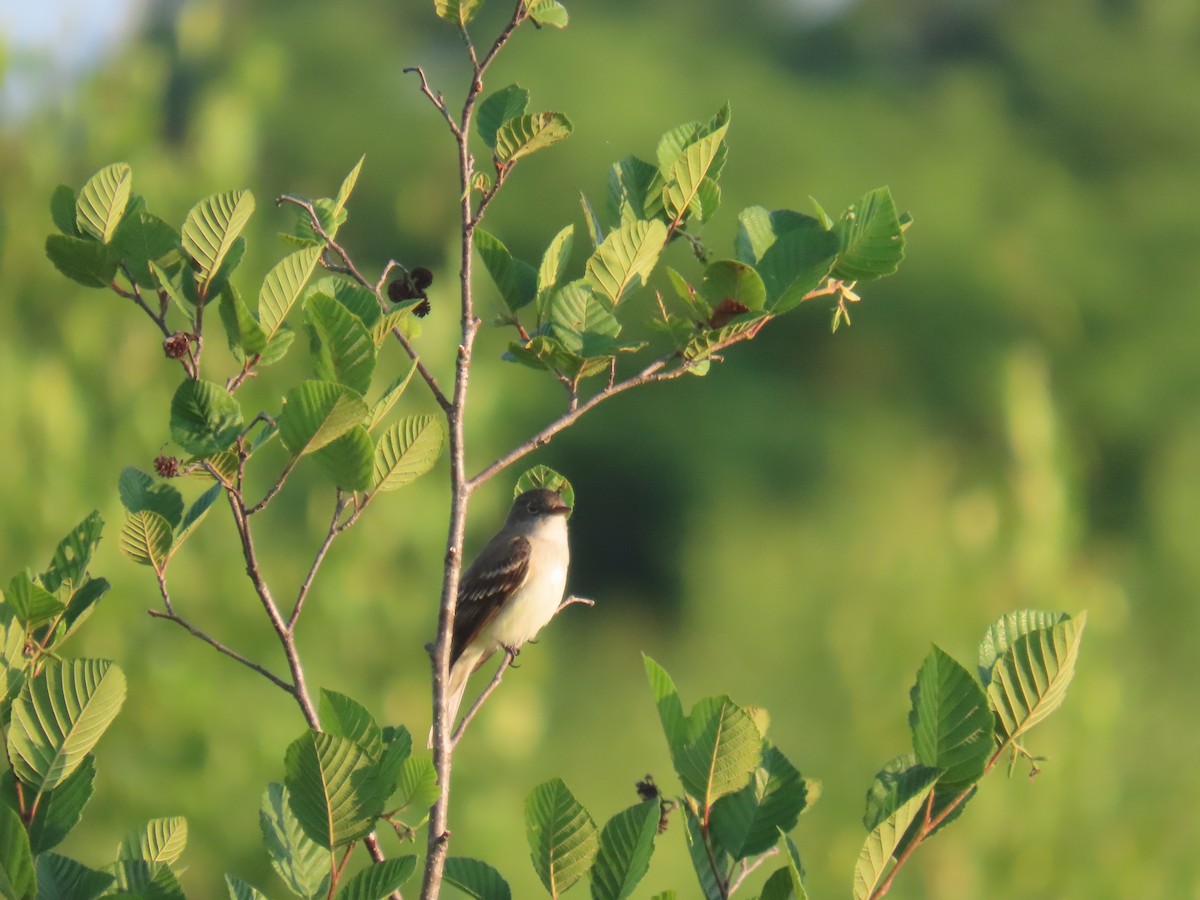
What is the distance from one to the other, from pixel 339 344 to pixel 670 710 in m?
0.64

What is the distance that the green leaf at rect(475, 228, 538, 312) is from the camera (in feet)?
7.77

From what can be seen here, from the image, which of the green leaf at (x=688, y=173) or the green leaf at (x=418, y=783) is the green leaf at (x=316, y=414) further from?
the green leaf at (x=688, y=173)

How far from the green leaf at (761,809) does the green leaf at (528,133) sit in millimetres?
930

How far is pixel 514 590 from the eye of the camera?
17.6ft

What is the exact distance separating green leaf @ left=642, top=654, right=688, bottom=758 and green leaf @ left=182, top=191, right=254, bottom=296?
82 cm

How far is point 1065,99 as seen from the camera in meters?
49.0

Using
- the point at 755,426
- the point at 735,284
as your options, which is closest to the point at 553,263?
the point at 735,284

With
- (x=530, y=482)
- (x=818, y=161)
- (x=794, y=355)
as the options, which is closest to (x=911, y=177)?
(x=818, y=161)

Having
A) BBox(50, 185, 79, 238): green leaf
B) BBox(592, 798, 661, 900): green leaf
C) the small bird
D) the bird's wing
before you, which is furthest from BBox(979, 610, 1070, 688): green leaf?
the bird's wing

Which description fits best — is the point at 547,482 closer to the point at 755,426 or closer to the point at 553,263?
the point at 553,263

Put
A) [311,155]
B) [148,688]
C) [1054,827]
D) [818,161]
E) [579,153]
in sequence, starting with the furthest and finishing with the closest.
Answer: [818,161] → [579,153] → [311,155] → [1054,827] → [148,688]

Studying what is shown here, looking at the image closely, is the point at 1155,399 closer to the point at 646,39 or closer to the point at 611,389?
the point at 646,39

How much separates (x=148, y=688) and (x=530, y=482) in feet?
19.7

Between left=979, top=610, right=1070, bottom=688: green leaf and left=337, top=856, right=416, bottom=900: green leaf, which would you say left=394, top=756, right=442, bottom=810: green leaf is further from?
left=979, top=610, right=1070, bottom=688: green leaf
